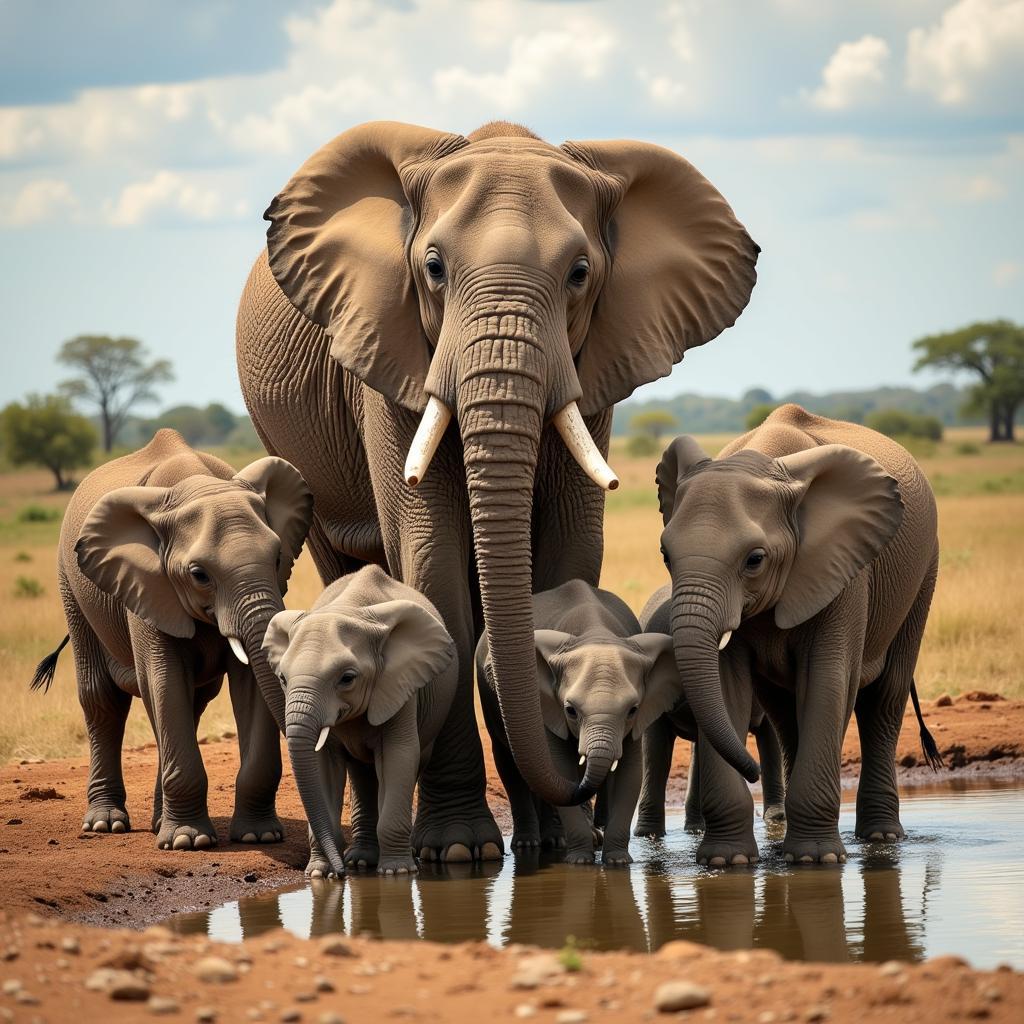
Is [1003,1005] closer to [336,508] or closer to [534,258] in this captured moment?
[534,258]

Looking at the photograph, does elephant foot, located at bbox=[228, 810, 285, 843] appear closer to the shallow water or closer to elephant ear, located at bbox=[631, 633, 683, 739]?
the shallow water

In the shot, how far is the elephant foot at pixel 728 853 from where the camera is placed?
8812 mm

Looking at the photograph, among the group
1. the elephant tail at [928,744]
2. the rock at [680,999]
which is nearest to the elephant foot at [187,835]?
the elephant tail at [928,744]

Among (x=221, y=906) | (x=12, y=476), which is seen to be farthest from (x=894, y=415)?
(x=221, y=906)

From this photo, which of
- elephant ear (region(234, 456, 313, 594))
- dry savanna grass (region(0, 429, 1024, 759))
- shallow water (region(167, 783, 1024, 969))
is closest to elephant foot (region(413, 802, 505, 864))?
shallow water (region(167, 783, 1024, 969))

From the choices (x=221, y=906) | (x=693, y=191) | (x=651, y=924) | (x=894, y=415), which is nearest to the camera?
(x=651, y=924)

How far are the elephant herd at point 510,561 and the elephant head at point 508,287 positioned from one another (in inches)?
0.6

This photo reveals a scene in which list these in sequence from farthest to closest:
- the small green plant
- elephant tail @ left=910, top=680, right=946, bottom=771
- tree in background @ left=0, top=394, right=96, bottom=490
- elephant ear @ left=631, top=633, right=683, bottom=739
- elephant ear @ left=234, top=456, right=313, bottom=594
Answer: tree in background @ left=0, top=394, right=96, bottom=490 < the small green plant < elephant tail @ left=910, top=680, right=946, bottom=771 < elephant ear @ left=234, top=456, right=313, bottom=594 < elephant ear @ left=631, top=633, right=683, bottom=739

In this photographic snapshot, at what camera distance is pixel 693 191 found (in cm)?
988

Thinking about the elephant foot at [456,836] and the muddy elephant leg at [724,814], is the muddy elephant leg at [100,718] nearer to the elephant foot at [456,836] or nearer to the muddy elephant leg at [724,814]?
the elephant foot at [456,836]

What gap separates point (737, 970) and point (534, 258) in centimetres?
373

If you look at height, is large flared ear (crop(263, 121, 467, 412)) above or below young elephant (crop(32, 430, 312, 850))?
above

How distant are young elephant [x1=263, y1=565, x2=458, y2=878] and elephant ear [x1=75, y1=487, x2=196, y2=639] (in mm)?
839

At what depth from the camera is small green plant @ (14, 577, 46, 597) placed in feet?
81.5
